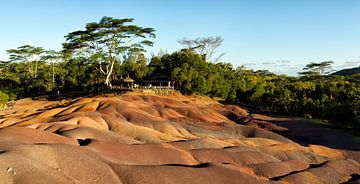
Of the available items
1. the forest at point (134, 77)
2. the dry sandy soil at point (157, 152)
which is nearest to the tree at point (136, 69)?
the forest at point (134, 77)

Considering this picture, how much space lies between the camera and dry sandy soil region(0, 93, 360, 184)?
14172 mm

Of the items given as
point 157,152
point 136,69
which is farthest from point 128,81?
point 157,152

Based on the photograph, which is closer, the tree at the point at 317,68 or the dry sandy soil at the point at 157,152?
the dry sandy soil at the point at 157,152

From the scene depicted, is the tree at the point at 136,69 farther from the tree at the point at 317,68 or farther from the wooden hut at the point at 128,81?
the tree at the point at 317,68

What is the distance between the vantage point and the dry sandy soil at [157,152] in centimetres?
1417

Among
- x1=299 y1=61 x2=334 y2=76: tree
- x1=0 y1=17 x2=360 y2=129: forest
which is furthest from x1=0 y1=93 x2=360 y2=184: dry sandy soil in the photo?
x1=299 y1=61 x2=334 y2=76: tree

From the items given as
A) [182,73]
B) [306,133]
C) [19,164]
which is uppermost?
[182,73]

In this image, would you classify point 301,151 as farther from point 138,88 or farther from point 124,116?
point 138,88

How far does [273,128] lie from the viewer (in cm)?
4441

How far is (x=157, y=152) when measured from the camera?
66.2 ft

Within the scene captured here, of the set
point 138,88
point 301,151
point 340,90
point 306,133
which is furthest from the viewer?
point 340,90

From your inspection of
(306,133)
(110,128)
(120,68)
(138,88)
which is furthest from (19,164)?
(120,68)

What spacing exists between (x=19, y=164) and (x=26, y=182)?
1169 millimetres

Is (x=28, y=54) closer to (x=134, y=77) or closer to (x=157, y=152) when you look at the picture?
(x=134, y=77)
